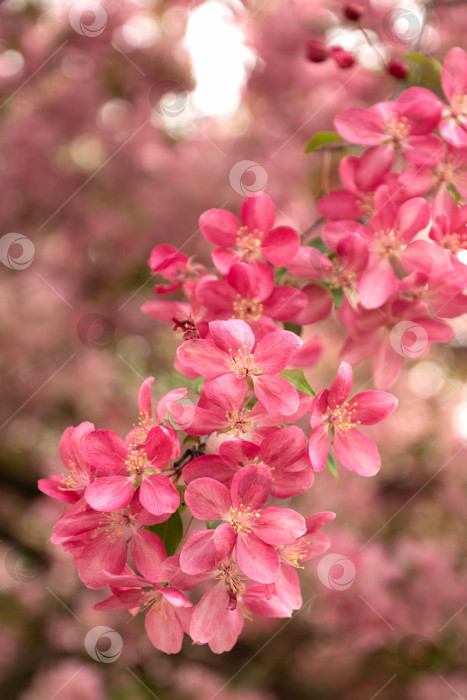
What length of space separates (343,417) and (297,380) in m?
0.08

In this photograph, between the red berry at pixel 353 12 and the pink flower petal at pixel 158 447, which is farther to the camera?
the red berry at pixel 353 12

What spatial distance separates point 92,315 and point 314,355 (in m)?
2.48

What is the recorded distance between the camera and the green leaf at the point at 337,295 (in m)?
1.03

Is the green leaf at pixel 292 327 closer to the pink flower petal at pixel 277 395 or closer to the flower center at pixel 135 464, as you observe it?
the pink flower petal at pixel 277 395

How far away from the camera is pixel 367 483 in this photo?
380 cm

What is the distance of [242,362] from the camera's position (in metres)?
0.80

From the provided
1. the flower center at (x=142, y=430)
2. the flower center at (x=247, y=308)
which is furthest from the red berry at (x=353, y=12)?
the flower center at (x=142, y=430)

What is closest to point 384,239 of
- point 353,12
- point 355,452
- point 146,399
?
point 355,452

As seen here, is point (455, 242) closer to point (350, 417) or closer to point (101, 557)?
point (350, 417)

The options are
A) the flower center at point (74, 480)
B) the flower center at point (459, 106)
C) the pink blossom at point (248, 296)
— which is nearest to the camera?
the flower center at point (74, 480)

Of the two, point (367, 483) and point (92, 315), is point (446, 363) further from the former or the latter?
point (92, 315)

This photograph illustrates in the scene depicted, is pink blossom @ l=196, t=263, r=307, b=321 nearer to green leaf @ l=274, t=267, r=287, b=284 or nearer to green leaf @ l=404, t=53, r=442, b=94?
green leaf @ l=274, t=267, r=287, b=284

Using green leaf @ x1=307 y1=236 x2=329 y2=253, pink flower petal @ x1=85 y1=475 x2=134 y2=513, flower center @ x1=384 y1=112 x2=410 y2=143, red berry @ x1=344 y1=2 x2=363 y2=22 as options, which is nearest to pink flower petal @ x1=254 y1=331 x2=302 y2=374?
pink flower petal @ x1=85 y1=475 x2=134 y2=513

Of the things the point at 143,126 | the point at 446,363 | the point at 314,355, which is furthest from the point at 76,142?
the point at 314,355
